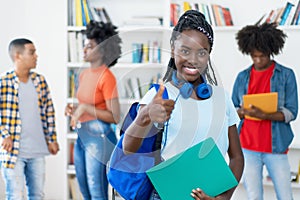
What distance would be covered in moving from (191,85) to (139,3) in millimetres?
3039

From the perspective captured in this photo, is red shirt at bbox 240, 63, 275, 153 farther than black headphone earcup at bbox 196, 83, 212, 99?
Yes

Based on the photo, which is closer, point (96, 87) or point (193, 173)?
point (193, 173)

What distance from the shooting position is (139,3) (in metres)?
4.54

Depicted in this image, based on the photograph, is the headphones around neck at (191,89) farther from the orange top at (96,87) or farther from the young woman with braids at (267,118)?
the young woman with braids at (267,118)

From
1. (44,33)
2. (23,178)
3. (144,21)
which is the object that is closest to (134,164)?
(23,178)

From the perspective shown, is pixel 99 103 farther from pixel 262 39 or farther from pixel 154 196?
pixel 262 39

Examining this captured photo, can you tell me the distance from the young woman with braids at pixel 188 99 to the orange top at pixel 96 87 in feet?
0.58

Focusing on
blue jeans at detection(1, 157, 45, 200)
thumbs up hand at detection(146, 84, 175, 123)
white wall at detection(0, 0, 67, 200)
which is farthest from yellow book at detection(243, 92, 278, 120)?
thumbs up hand at detection(146, 84, 175, 123)

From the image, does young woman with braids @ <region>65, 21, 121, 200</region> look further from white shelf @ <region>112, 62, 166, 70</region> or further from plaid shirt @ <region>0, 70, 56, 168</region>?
plaid shirt @ <region>0, 70, 56, 168</region>

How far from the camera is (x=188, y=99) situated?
1615 mm

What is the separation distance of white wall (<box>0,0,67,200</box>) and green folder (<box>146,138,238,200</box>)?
3.10 meters

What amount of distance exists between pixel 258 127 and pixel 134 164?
2071 mm

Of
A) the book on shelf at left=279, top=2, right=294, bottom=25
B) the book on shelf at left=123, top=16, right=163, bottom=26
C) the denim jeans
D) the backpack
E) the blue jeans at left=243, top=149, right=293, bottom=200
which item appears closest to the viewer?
→ the backpack

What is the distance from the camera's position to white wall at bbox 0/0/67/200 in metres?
4.64
